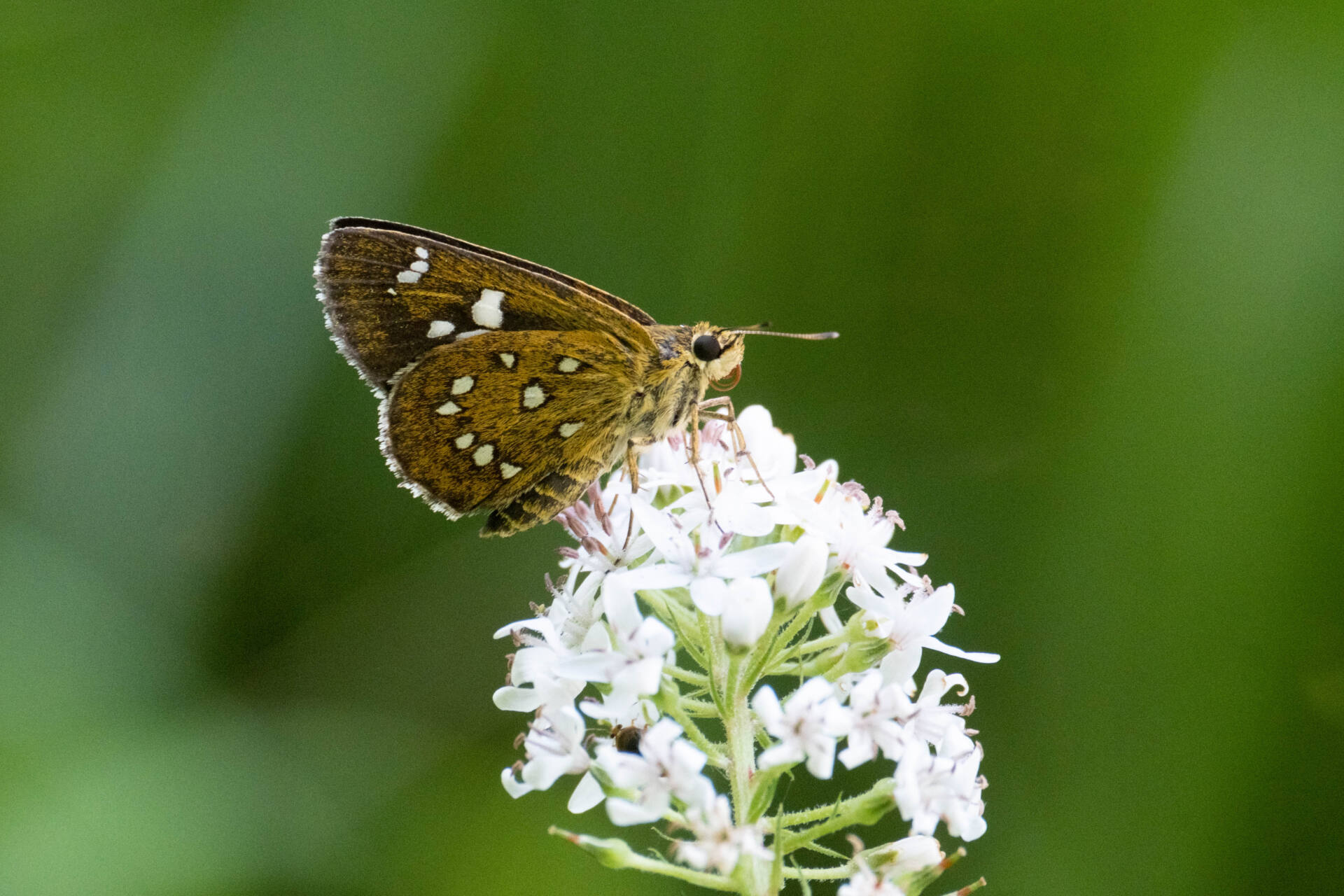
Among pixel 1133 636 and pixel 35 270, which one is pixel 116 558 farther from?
pixel 1133 636

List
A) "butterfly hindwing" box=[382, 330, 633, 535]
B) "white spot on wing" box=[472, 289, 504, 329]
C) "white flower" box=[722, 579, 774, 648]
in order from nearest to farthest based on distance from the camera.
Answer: "white flower" box=[722, 579, 774, 648] < "butterfly hindwing" box=[382, 330, 633, 535] < "white spot on wing" box=[472, 289, 504, 329]

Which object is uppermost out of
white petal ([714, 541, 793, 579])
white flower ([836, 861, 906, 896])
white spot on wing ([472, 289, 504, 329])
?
white spot on wing ([472, 289, 504, 329])

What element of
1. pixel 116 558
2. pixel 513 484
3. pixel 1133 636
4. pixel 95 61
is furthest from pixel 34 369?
pixel 1133 636

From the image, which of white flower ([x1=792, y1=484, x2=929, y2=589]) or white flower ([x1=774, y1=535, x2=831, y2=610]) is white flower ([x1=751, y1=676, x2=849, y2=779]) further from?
white flower ([x1=792, y1=484, x2=929, y2=589])

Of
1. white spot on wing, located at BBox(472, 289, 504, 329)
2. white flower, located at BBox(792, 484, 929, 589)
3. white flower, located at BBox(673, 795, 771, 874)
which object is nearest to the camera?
white flower, located at BBox(673, 795, 771, 874)

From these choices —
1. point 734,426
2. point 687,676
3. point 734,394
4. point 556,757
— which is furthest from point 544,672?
point 734,394

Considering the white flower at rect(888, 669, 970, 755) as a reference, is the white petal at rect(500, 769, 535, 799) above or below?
below

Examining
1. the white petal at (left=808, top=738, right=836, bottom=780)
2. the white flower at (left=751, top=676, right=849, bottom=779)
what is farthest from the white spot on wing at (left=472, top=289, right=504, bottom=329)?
the white petal at (left=808, top=738, right=836, bottom=780)

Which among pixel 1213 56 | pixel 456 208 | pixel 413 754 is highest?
pixel 1213 56
